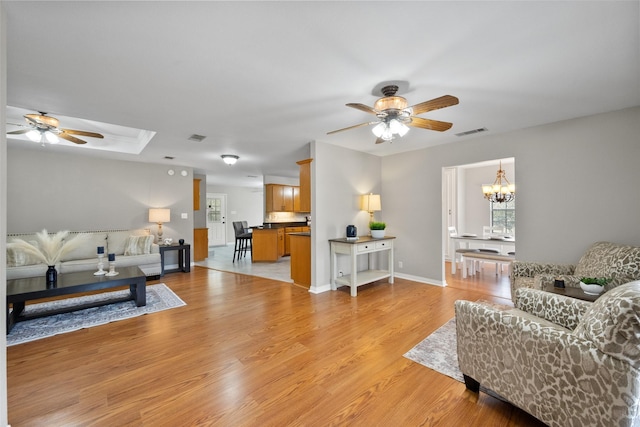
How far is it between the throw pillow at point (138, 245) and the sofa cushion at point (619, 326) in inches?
238

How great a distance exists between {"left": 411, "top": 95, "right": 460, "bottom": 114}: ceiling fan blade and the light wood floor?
7.02ft

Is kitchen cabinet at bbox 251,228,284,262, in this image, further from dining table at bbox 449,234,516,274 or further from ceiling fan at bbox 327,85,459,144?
ceiling fan at bbox 327,85,459,144

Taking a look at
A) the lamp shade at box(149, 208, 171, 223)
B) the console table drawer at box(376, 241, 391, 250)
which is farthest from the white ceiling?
the lamp shade at box(149, 208, 171, 223)

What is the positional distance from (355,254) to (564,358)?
2.89 metres

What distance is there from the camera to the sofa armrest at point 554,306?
173cm

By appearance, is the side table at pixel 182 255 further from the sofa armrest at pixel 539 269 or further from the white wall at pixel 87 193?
the sofa armrest at pixel 539 269

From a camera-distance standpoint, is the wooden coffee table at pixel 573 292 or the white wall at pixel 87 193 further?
the white wall at pixel 87 193

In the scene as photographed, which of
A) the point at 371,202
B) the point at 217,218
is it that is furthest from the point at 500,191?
the point at 217,218

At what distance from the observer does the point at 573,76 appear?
224 centimetres

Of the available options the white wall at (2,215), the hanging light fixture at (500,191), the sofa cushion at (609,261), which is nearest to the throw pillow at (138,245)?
the white wall at (2,215)

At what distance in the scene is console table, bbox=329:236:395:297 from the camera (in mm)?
4102

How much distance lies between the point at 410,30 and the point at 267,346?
2785 millimetres

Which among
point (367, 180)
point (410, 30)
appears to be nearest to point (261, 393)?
point (410, 30)

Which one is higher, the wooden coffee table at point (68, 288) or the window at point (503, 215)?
the window at point (503, 215)
